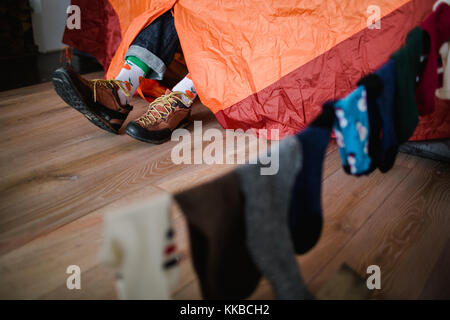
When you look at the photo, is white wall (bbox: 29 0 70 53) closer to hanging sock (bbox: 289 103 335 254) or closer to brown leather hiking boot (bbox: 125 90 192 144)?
brown leather hiking boot (bbox: 125 90 192 144)

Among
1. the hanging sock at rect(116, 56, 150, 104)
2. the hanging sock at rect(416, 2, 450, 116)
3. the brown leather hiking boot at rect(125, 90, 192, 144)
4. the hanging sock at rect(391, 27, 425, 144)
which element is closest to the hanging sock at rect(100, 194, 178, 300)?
the hanging sock at rect(391, 27, 425, 144)

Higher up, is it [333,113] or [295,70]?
[333,113]

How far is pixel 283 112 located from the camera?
3.69 feet

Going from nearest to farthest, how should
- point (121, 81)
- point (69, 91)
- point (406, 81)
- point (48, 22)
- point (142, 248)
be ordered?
point (142, 248) → point (406, 81) → point (69, 91) → point (121, 81) → point (48, 22)

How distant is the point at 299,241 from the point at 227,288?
5.3 inches

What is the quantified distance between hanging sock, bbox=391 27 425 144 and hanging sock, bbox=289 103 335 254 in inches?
8.1

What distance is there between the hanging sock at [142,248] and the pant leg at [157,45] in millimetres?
1054

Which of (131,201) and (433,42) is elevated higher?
(433,42)

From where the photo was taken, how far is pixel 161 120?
3.92 ft

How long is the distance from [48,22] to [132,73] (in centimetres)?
191

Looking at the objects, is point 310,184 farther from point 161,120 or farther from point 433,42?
point 161,120

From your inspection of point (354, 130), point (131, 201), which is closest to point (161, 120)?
point (131, 201)
